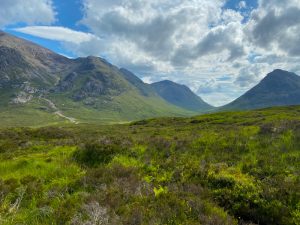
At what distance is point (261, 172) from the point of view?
1138 centimetres

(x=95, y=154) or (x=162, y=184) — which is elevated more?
(x=95, y=154)

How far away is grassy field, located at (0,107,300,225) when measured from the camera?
809cm

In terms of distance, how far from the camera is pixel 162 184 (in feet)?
36.6

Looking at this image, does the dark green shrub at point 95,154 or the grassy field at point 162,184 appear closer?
the grassy field at point 162,184

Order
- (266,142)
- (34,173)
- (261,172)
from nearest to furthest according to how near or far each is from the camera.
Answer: (261,172) → (34,173) → (266,142)

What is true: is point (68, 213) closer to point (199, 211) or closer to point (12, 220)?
point (12, 220)

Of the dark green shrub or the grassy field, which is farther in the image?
the dark green shrub

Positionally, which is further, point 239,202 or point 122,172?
point 122,172

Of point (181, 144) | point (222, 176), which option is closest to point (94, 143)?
point (181, 144)

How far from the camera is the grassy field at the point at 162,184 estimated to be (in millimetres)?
8086

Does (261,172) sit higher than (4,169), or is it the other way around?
(261,172)

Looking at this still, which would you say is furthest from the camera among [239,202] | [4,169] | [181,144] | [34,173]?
[181,144]

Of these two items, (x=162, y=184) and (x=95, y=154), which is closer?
(x=162, y=184)

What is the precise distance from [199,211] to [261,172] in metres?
4.27
